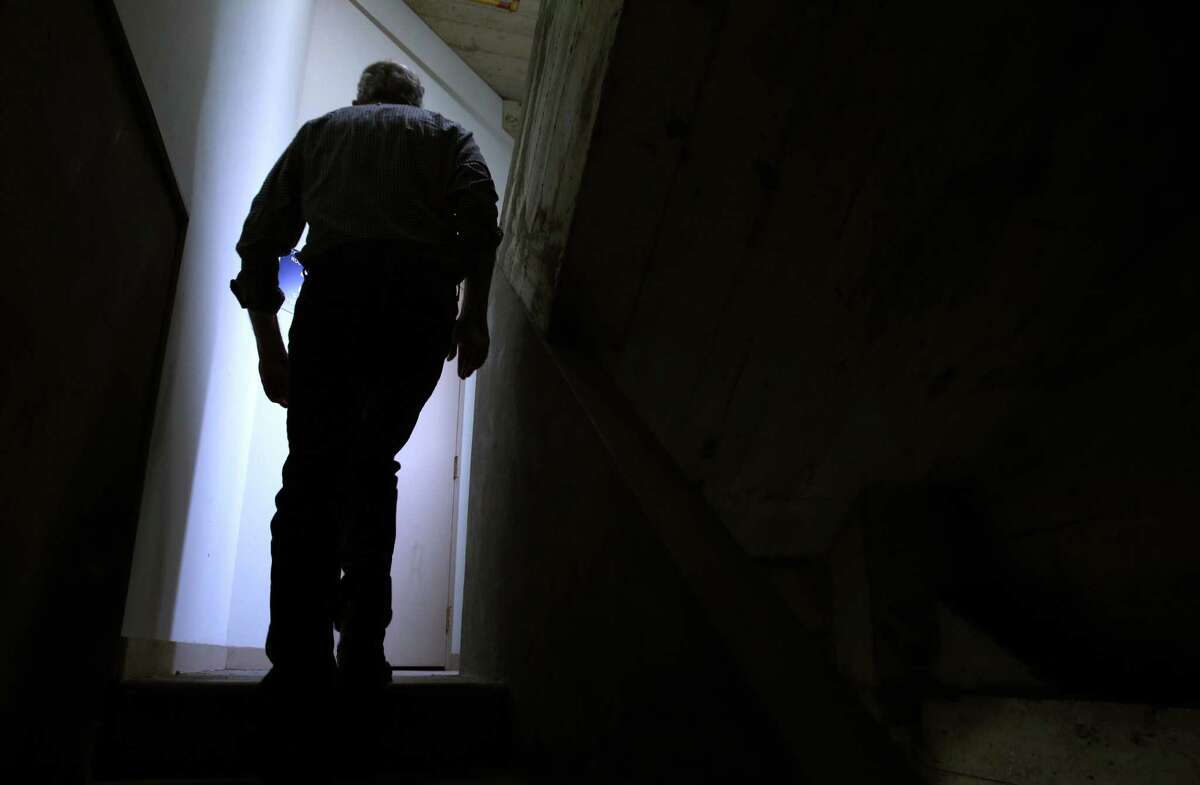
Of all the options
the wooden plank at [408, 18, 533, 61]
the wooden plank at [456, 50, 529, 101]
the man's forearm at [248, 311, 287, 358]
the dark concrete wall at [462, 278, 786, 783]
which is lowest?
the dark concrete wall at [462, 278, 786, 783]

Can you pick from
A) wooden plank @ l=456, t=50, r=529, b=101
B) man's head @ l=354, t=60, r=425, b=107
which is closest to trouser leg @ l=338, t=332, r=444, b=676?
man's head @ l=354, t=60, r=425, b=107

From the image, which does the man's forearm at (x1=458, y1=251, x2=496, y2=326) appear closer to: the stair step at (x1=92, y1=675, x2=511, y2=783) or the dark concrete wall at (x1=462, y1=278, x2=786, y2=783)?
the dark concrete wall at (x1=462, y1=278, x2=786, y2=783)

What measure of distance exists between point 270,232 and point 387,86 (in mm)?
477

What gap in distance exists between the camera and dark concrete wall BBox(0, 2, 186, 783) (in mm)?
823

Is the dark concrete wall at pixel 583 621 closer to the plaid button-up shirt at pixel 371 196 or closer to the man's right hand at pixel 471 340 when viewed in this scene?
the man's right hand at pixel 471 340

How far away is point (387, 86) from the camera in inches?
73.8

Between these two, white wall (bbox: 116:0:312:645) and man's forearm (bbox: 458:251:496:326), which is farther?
man's forearm (bbox: 458:251:496:326)

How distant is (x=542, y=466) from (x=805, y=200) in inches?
26.4

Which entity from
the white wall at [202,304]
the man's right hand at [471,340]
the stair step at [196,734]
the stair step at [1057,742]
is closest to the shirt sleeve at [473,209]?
the man's right hand at [471,340]

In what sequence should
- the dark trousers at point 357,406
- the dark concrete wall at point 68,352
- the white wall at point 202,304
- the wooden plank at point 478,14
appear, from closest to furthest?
the dark concrete wall at point 68,352 < the dark trousers at point 357,406 < the white wall at point 202,304 < the wooden plank at point 478,14

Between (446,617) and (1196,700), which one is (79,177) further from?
(446,617)

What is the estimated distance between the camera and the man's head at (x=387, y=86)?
1872mm

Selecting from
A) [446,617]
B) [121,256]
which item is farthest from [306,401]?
[446,617]

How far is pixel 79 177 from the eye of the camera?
3.17ft
